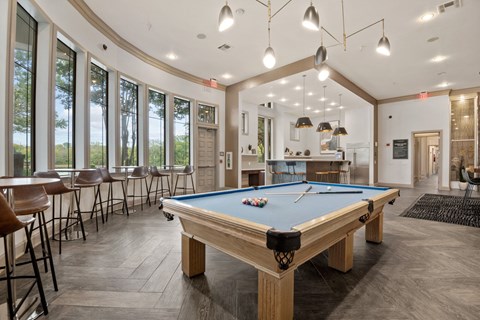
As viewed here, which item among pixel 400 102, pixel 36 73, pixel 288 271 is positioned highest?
pixel 400 102

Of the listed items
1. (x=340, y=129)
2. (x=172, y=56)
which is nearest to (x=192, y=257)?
(x=172, y=56)

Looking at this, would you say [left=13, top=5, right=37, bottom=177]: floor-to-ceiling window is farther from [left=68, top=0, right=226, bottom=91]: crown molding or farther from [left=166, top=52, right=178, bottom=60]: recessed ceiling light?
[left=166, top=52, right=178, bottom=60]: recessed ceiling light

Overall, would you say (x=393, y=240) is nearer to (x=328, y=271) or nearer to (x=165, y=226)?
(x=328, y=271)

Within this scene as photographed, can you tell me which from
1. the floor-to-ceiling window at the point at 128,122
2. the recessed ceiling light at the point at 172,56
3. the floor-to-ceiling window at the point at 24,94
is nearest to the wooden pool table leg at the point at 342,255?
the floor-to-ceiling window at the point at 24,94

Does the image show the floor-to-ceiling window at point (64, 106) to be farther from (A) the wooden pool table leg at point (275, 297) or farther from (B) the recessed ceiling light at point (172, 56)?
(A) the wooden pool table leg at point (275, 297)

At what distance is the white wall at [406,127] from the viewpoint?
27.8 feet

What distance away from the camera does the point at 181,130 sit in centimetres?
696

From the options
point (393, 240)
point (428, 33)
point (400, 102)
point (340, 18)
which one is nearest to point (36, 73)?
point (340, 18)

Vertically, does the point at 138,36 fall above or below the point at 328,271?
above

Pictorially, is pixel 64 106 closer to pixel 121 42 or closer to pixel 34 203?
pixel 121 42

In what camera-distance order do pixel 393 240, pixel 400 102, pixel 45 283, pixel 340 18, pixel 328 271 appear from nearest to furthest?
pixel 45 283, pixel 328 271, pixel 393 240, pixel 340 18, pixel 400 102

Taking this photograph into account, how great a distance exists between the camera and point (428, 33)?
4.64 meters

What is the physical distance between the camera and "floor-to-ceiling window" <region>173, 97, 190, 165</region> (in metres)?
6.79

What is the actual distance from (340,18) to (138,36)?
3.97 metres
